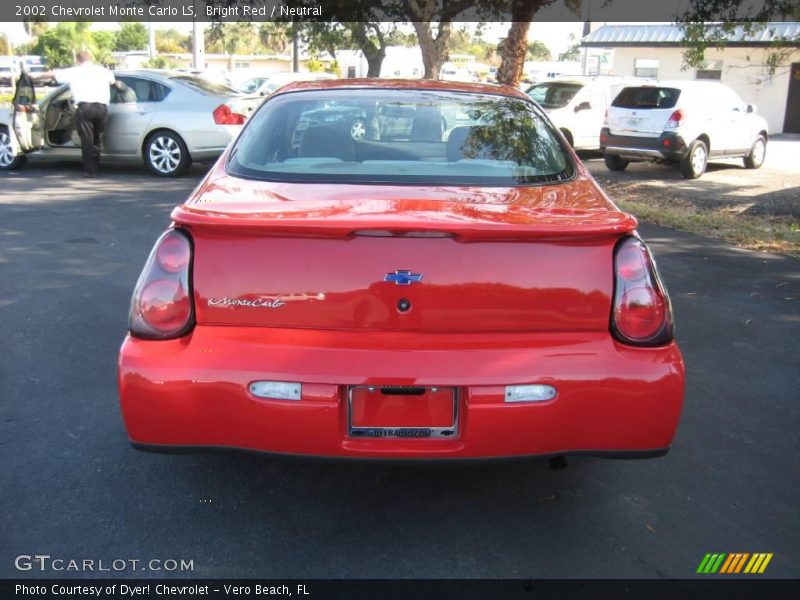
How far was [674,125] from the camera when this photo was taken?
519 inches

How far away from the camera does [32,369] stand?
4566 millimetres

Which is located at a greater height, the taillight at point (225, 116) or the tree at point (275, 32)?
the tree at point (275, 32)

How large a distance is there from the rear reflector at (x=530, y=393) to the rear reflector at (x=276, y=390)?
0.71 meters

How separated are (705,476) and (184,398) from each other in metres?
2.23

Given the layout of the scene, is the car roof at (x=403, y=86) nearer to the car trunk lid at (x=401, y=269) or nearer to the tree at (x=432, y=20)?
the car trunk lid at (x=401, y=269)

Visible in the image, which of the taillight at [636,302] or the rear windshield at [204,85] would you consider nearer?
the taillight at [636,302]

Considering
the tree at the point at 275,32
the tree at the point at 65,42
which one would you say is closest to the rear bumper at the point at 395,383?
the tree at the point at 275,32

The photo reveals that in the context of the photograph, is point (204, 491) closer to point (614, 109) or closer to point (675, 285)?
point (675, 285)

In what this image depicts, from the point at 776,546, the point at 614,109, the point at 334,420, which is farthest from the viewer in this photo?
the point at 614,109

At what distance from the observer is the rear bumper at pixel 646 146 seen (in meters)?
13.2

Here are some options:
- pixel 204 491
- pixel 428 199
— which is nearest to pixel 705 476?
pixel 428 199

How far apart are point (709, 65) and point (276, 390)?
24.5 meters

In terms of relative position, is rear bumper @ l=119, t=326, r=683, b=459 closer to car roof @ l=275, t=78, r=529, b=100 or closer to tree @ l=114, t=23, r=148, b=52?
car roof @ l=275, t=78, r=529, b=100

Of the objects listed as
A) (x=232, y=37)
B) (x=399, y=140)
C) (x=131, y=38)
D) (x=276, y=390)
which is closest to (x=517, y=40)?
(x=399, y=140)
